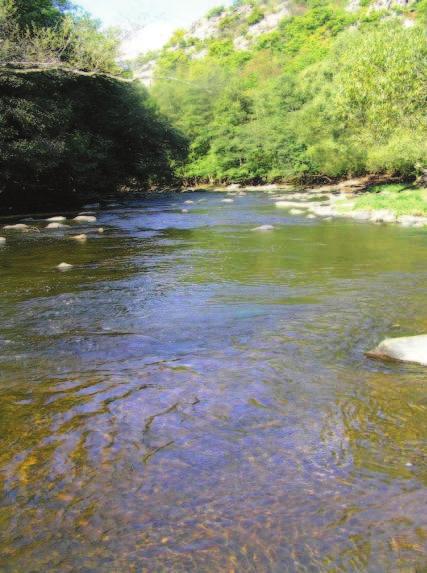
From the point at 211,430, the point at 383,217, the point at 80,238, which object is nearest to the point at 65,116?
the point at 80,238

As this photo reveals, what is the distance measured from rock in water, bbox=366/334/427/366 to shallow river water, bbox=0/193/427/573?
172 millimetres

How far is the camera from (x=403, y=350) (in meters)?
5.82

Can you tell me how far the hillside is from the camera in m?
23.4

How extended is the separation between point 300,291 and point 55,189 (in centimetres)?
2433

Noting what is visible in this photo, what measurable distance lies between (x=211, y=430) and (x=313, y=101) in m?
Answer: 37.4

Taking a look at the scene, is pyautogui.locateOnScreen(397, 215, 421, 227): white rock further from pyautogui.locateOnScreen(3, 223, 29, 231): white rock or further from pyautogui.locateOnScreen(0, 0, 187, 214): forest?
pyautogui.locateOnScreen(3, 223, 29, 231): white rock

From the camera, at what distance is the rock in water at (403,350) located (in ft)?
18.6

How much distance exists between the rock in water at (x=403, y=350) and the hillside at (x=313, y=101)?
1076cm

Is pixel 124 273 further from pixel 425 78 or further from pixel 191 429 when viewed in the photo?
pixel 425 78

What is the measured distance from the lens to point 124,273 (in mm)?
11250

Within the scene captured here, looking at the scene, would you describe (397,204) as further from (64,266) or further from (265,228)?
(64,266)

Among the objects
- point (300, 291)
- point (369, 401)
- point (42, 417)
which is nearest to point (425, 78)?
point (300, 291)

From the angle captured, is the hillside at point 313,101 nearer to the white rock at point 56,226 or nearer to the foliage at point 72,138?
the foliage at point 72,138

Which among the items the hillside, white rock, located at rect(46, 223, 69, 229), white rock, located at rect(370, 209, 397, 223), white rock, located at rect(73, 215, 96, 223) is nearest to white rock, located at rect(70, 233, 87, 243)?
white rock, located at rect(46, 223, 69, 229)
